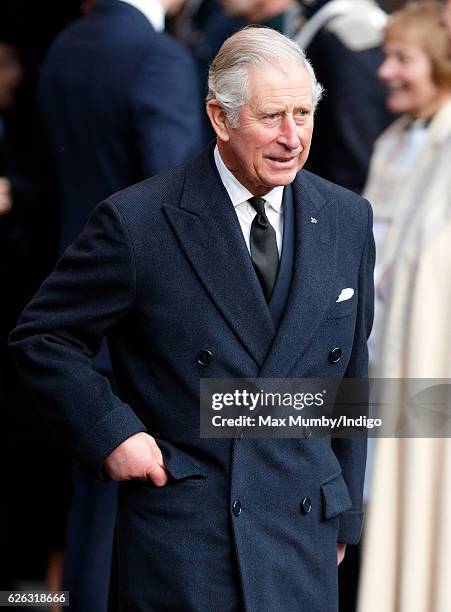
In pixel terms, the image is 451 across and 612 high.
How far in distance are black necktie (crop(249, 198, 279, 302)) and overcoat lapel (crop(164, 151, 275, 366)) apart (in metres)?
0.05

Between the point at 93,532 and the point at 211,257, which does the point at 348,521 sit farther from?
the point at 93,532

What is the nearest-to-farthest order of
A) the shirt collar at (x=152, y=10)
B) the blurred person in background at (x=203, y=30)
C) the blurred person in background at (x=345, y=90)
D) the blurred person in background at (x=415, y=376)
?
1. the blurred person in background at (x=415, y=376)
2. the shirt collar at (x=152, y=10)
3. the blurred person in background at (x=345, y=90)
4. the blurred person in background at (x=203, y=30)

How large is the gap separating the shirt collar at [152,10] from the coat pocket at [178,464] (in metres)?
1.86

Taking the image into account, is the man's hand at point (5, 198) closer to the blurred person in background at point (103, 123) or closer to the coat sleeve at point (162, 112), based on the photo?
the blurred person in background at point (103, 123)

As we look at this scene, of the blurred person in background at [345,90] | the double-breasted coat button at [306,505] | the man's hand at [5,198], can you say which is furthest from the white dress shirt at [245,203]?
the blurred person in background at [345,90]

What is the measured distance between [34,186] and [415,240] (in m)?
1.54

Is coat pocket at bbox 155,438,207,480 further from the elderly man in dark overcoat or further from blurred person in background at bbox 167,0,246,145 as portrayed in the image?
blurred person in background at bbox 167,0,246,145

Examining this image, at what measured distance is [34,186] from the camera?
4.92 metres

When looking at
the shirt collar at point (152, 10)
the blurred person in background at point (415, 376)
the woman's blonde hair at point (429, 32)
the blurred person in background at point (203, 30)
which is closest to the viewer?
the blurred person in background at point (415, 376)

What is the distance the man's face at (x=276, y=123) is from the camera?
3.11 metres

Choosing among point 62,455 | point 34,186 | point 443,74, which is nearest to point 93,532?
point 62,455

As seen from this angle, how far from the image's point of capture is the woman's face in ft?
16.4

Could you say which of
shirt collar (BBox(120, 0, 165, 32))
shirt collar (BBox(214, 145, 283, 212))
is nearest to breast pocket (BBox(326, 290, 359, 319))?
shirt collar (BBox(214, 145, 283, 212))

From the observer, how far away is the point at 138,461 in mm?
3172
